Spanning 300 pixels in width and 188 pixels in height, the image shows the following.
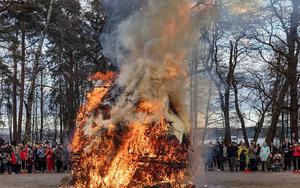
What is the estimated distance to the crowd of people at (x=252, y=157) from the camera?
22359 millimetres

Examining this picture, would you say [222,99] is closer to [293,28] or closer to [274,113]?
[274,113]

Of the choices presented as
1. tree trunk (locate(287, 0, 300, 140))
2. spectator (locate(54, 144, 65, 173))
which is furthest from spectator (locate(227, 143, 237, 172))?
spectator (locate(54, 144, 65, 173))

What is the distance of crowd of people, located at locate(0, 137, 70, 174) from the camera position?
21344 mm

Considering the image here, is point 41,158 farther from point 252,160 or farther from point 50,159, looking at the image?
point 252,160

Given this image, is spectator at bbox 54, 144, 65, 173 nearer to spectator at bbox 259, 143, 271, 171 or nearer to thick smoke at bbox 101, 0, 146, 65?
spectator at bbox 259, 143, 271, 171

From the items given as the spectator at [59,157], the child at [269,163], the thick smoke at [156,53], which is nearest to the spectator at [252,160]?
the child at [269,163]

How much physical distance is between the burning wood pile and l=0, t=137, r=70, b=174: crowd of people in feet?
35.2

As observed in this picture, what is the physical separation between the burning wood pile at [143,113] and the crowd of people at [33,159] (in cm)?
1074

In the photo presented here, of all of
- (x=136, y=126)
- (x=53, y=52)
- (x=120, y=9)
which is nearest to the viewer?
(x=136, y=126)

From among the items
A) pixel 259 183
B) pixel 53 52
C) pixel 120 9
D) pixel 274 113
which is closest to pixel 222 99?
pixel 274 113

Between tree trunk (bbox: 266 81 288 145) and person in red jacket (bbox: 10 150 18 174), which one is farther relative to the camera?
tree trunk (bbox: 266 81 288 145)

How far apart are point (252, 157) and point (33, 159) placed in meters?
9.99

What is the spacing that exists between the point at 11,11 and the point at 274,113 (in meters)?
16.9

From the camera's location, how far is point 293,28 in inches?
1001
